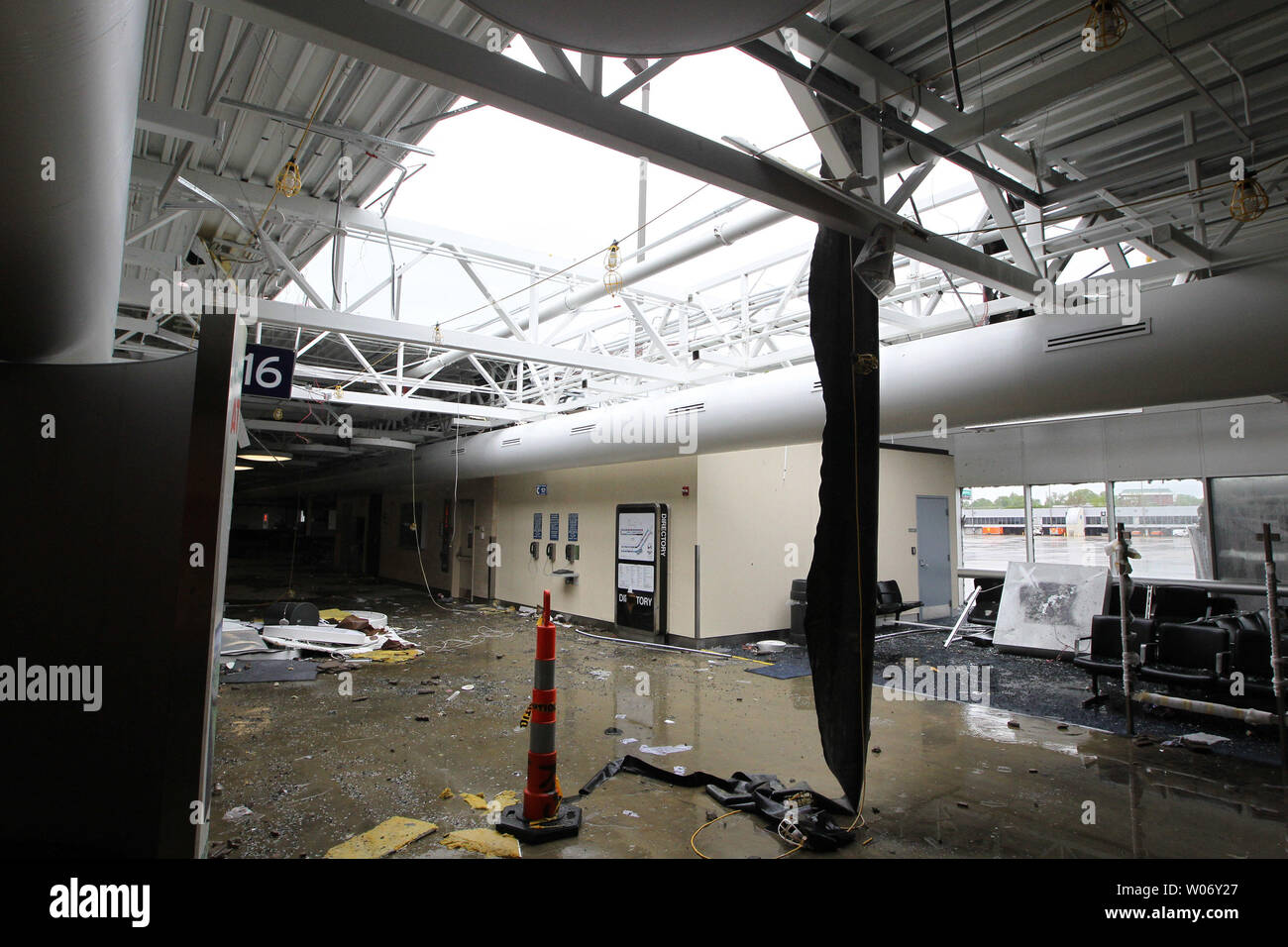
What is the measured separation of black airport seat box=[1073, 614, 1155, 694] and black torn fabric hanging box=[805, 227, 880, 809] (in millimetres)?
3853

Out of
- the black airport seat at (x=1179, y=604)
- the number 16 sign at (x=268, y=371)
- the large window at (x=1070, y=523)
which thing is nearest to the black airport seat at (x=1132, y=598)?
the black airport seat at (x=1179, y=604)

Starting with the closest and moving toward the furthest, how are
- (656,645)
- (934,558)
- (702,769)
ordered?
(702,769) < (656,645) < (934,558)

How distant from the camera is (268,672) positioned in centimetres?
→ 720

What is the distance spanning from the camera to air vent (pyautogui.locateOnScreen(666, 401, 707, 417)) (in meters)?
6.89

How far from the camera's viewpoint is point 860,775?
3.53 m

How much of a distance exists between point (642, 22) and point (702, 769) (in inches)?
167

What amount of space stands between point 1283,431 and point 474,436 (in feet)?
41.4

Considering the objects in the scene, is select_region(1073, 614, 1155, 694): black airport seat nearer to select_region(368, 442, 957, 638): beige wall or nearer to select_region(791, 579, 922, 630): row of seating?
select_region(791, 579, 922, 630): row of seating

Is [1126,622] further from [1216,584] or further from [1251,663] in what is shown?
[1216,584]

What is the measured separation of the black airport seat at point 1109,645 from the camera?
235 inches

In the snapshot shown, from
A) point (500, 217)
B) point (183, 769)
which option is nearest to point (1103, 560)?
point (500, 217)

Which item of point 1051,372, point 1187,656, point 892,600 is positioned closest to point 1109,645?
point 1187,656

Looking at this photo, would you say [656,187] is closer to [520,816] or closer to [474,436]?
[520,816]

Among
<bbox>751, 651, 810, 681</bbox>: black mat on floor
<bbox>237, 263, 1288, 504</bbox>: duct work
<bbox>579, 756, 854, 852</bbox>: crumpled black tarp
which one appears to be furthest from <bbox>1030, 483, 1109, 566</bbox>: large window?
<bbox>579, 756, 854, 852</bbox>: crumpled black tarp
